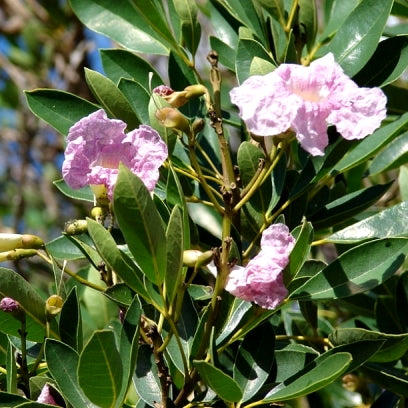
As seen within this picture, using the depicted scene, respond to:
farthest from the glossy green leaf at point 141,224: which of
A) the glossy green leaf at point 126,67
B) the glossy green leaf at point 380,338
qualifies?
the glossy green leaf at point 126,67

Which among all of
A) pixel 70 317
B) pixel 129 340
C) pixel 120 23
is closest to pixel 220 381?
pixel 129 340

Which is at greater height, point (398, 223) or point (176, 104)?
point (176, 104)

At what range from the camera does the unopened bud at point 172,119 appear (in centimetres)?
102

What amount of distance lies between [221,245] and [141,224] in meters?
0.24

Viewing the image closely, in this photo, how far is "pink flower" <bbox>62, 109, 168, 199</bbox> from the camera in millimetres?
1003

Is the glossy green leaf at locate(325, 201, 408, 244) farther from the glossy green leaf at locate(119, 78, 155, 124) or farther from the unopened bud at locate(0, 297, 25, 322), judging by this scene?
the unopened bud at locate(0, 297, 25, 322)

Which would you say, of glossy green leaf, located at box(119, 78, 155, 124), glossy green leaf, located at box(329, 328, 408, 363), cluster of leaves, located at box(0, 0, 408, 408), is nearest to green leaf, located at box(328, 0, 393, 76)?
cluster of leaves, located at box(0, 0, 408, 408)

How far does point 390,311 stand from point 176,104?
486 millimetres

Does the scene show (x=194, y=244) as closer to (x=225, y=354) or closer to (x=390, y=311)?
(x=225, y=354)

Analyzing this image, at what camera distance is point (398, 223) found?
44.6 inches

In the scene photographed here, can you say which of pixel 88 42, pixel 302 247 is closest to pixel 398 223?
pixel 302 247

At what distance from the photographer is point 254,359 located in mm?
1018

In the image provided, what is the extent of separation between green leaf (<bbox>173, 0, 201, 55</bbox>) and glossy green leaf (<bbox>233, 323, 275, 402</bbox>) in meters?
0.49

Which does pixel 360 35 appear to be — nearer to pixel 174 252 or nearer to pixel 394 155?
pixel 394 155
